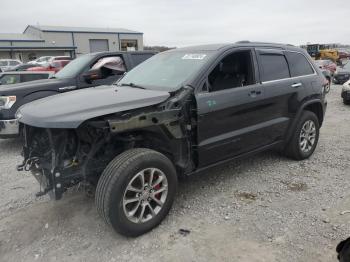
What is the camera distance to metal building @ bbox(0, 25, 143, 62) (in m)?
43.2

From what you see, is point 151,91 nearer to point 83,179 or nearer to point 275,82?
point 83,179

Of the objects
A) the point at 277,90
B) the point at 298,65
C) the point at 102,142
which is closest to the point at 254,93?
the point at 277,90

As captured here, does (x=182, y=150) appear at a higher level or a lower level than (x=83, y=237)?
higher

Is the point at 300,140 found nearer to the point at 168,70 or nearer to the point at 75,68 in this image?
the point at 168,70

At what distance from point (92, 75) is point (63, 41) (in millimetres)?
48298

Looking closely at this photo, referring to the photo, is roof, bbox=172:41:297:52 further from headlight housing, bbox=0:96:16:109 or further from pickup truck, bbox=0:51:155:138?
headlight housing, bbox=0:96:16:109

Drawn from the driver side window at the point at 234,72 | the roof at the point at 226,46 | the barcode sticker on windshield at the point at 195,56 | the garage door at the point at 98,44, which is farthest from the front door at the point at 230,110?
the garage door at the point at 98,44

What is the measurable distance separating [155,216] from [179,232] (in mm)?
284

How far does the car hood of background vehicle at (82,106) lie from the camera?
9.44ft

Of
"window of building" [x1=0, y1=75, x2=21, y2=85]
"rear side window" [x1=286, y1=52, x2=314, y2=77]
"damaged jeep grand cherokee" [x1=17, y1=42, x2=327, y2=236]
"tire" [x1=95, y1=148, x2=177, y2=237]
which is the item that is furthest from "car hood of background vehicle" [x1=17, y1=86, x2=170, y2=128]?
"window of building" [x1=0, y1=75, x2=21, y2=85]

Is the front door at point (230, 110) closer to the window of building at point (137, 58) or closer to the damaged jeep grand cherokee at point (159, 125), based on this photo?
the damaged jeep grand cherokee at point (159, 125)

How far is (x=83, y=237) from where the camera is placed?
3.24 metres

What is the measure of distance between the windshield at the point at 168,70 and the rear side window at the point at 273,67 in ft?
2.99

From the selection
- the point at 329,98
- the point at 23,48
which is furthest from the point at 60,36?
the point at 329,98
